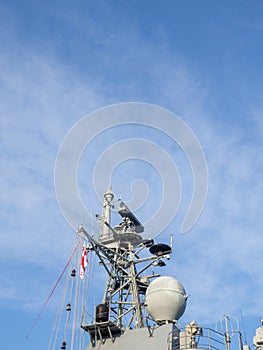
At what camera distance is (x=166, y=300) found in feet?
77.6

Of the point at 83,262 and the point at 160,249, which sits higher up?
the point at 160,249

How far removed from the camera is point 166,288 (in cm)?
2391

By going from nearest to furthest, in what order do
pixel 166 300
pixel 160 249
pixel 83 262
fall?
pixel 166 300 < pixel 83 262 < pixel 160 249

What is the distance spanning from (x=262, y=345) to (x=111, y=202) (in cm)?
1498

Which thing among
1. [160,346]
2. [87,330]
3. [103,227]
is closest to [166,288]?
[160,346]

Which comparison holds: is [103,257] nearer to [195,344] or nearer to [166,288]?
[166,288]

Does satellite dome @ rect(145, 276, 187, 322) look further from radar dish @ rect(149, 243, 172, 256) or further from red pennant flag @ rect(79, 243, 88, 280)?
radar dish @ rect(149, 243, 172, 256)

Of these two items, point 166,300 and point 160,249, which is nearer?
point 166,300

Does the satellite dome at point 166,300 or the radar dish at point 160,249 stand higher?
the radar dish at point 160,249

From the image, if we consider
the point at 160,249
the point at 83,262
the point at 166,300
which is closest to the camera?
the point at 166,300

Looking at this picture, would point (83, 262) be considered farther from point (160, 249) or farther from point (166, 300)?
point (166, 300)

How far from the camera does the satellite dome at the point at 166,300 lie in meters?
23.6

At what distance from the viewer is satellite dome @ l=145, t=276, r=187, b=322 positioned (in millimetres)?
23594

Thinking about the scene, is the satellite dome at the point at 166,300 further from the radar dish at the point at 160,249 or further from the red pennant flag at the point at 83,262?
the radar dish at the point at 160,249
